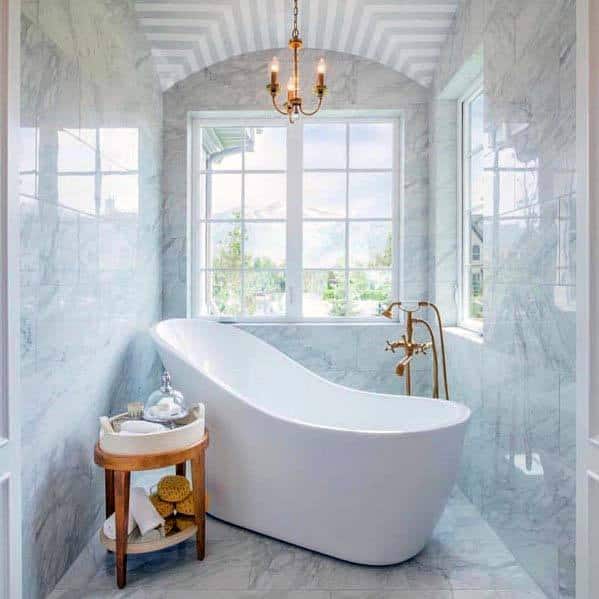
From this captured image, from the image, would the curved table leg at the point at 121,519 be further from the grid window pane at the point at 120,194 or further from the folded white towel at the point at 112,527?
the grid window pane at the point at 120,194

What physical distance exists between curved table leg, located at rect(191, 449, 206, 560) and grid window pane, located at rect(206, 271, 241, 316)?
153 centimetres

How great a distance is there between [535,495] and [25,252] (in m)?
1.94

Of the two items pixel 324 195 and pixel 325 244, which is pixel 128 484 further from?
pixel 324 195

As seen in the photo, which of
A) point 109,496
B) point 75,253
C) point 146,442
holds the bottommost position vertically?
point 109,496

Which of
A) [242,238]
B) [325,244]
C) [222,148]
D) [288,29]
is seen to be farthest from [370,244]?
[288,29]

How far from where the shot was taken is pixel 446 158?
3.04 metres

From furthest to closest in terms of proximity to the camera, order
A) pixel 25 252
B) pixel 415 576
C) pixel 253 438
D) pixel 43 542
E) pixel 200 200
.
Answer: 1. pixel 200 200
2. pixel 253 438
3. pixel 415 576
4. pixel 43 542
5. pixel 25 252

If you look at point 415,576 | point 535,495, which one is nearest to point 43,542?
point 415,576

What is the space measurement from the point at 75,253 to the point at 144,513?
3.44 ft

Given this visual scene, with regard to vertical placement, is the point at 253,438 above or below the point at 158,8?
below

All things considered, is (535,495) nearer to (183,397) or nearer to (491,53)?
(183,397)

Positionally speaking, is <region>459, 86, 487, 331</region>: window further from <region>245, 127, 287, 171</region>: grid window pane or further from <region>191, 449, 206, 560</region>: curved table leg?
<region>191, 449, 206, 560</region>: curved table leg

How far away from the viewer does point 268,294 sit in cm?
337

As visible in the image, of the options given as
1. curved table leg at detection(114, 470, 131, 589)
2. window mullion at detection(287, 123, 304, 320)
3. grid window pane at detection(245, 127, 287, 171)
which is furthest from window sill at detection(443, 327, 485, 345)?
curved table leg at detection(114, 470, 131, 589)
